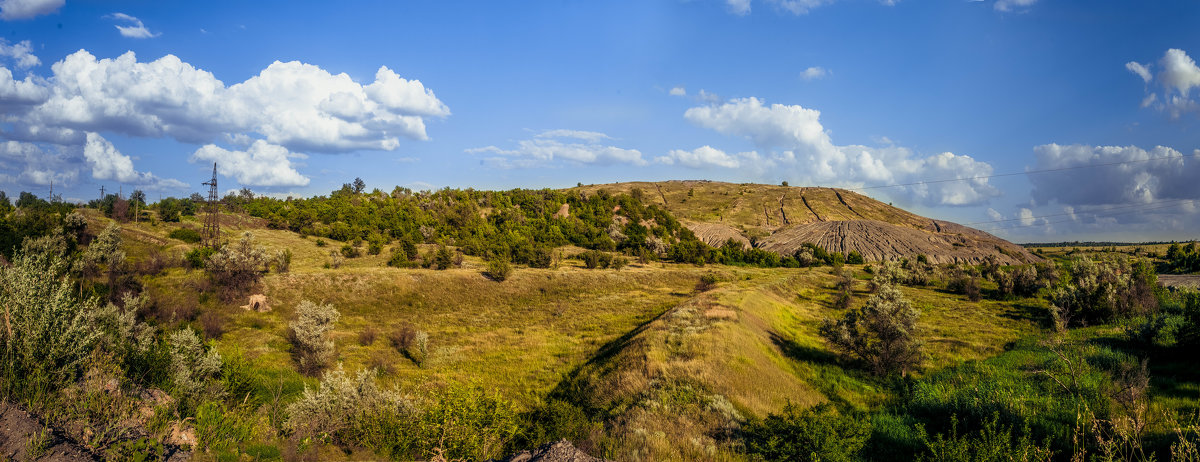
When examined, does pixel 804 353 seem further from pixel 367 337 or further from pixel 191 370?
pixel 367 337

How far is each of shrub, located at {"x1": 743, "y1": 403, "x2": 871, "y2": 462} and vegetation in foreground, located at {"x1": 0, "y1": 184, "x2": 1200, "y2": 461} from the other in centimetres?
4

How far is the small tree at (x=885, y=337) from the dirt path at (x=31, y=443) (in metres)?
22.4

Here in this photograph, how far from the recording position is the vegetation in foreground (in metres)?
9.08

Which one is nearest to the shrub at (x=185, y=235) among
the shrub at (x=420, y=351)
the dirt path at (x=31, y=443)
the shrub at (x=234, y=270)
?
the shrub at (x=234, y=270)

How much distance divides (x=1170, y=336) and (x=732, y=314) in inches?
634

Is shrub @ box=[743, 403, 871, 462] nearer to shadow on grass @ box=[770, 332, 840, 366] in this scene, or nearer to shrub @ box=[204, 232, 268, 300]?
shadow on grass @ box=[770, 332, 840, 366]

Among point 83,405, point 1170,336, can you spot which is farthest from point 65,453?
point 1170,336

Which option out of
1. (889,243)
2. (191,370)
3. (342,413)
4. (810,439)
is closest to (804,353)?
(810,439)

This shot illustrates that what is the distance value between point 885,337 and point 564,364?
15.2 metres

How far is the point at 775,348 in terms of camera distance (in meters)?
21.9

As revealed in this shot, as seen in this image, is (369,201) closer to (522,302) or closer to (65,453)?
(522,302)

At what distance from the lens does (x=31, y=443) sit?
6.46m

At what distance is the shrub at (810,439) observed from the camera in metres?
8.79

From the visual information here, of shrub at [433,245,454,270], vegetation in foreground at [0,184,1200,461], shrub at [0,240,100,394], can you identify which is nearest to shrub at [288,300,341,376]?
vegetation in foreground at [0,184,1200,461]
